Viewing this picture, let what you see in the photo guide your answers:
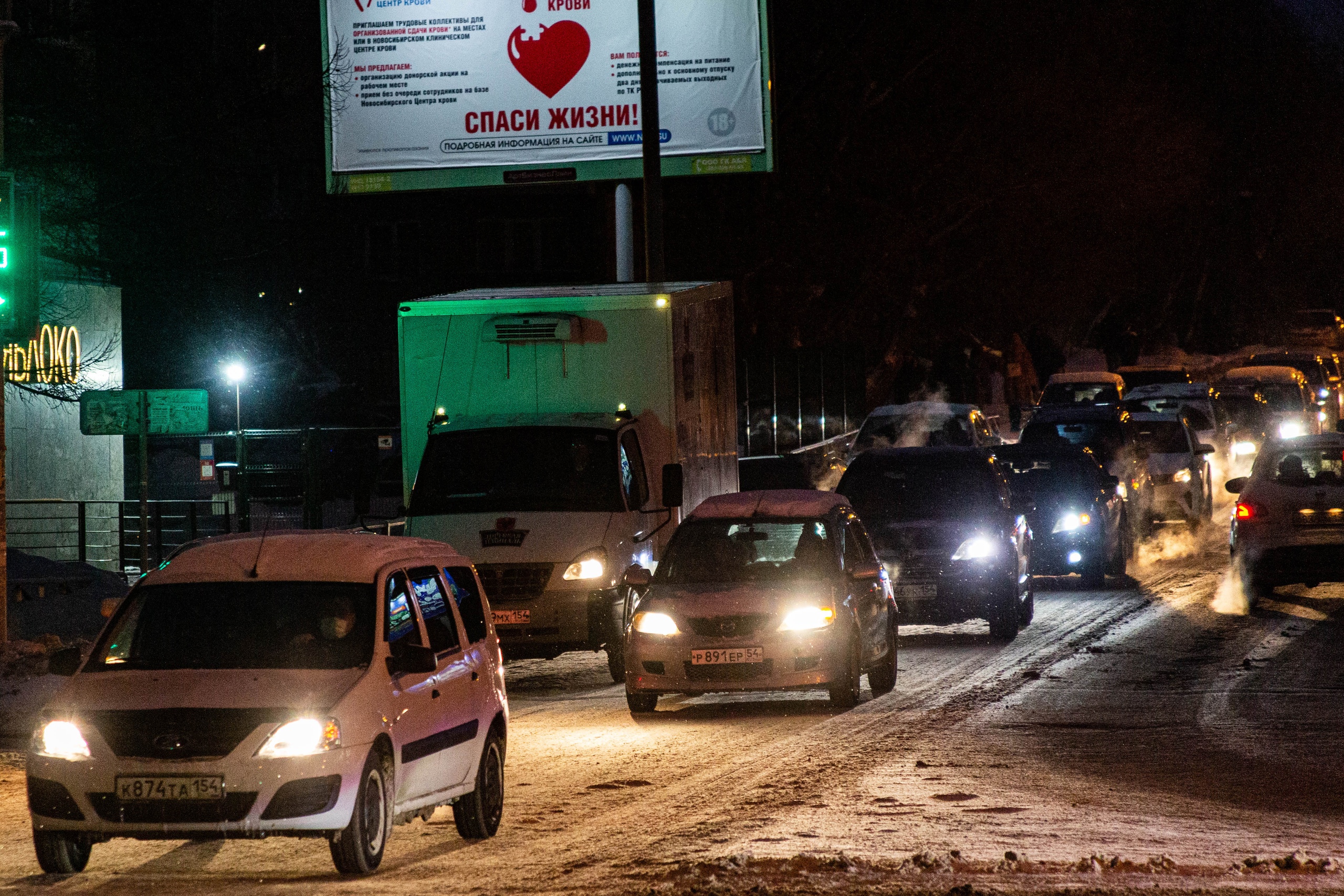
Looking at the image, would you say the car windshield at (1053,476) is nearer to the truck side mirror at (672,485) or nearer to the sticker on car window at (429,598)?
the truck side mirror at (672,485)

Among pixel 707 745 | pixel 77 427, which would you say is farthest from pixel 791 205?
pixel 707 745

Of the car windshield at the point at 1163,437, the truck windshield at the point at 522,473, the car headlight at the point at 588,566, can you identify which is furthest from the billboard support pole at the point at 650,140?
the car windshield at the point at 1163,437

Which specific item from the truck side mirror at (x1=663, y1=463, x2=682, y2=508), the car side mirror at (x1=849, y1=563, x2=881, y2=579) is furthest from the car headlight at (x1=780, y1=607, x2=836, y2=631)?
the truck side mirror at (x1=663, y1=463, x2=682, y2=508)

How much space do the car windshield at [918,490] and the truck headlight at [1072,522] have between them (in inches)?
147

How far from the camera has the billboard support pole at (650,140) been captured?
74.5 feet

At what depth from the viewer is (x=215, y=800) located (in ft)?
25.9

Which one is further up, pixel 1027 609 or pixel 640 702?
pixel 1027 609

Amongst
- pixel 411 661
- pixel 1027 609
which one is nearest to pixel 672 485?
pixel 1027 609

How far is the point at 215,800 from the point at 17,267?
812cm

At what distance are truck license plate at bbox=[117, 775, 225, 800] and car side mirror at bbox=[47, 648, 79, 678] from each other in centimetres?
95

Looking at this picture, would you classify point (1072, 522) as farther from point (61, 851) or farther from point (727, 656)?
point (61, 851)

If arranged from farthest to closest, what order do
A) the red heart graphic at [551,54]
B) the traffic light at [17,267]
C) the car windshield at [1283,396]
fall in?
the car windshield at [1283,396] < the red heart graphic at [551,54] < the traffic light at [17,267]

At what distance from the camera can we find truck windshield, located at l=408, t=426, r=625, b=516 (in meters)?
16.4

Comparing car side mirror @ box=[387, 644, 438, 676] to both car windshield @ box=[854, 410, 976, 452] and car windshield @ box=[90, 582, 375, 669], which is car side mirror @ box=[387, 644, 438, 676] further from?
car windshield @ box=[854, 410, 976, 452]
